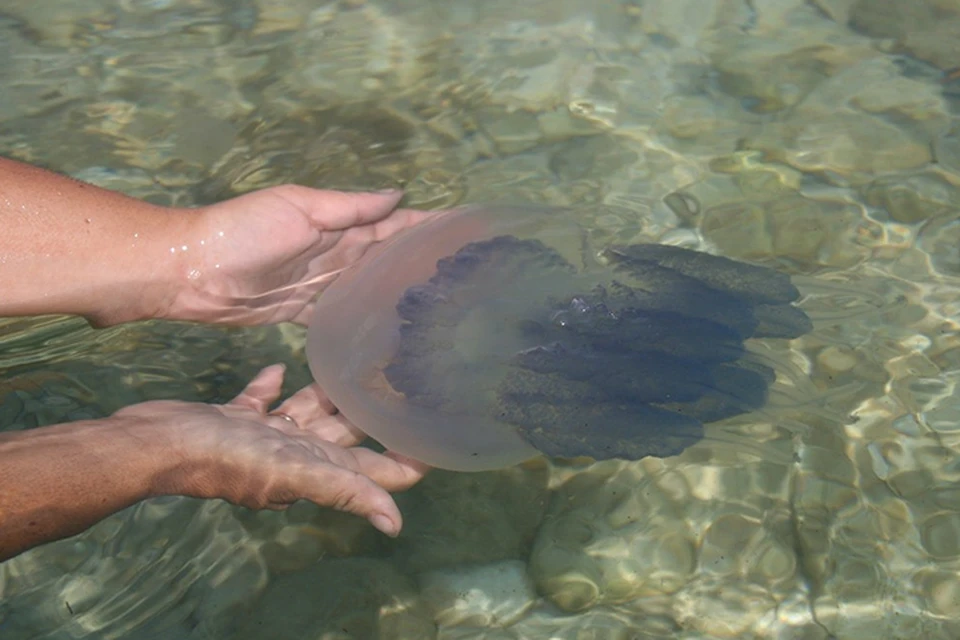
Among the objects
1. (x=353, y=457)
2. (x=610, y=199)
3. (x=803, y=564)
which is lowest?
(x=803, y=564)

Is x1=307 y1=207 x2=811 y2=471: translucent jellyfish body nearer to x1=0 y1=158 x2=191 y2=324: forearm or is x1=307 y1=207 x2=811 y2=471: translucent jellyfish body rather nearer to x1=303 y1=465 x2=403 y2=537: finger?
x1=303 y1=465 x2=403 y2=537: finger

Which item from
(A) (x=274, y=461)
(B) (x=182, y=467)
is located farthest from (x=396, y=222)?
(B) (x=182, y=467)

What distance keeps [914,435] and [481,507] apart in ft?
4.40

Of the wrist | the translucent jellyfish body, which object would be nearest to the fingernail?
the translucent jellyfish body

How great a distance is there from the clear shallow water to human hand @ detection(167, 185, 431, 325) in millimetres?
187

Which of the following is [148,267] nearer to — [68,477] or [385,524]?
[68,477]

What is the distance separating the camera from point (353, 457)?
279cm

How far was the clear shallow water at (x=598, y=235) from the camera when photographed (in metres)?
2.74

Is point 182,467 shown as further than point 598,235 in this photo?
No

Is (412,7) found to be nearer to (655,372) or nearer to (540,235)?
(540,235)

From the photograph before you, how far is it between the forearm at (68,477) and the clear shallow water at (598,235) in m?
0.39

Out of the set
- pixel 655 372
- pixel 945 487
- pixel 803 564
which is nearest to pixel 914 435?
pixel 945 487

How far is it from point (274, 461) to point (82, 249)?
36.2 inches

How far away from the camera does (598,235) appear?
3.11 meters
